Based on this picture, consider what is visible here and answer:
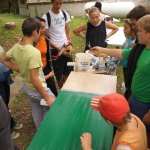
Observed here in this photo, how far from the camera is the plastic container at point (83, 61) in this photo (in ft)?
11.3

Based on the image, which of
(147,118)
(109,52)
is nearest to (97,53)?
(109,52)

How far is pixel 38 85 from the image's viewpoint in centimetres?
293

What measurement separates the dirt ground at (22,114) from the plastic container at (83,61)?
125 centimetres

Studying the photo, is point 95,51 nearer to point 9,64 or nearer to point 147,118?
point 9,64

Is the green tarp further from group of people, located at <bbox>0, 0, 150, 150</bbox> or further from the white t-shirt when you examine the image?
the white t-shirt

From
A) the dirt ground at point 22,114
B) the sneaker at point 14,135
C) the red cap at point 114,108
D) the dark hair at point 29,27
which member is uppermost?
the dark hair at point 29,27

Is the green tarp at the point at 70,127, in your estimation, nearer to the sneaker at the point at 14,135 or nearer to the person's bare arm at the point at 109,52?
the person's bare arm at the point at 109,52

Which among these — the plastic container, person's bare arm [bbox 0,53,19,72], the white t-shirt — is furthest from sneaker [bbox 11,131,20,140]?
the white t-shirt

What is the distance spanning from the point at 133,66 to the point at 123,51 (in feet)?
1.40

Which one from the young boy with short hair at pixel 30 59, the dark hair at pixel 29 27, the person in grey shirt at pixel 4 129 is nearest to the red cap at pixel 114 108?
the person in grey shirt at pixel 4 129

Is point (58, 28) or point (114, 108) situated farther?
point (58, 28)

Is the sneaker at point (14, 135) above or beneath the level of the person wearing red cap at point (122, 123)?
beneath

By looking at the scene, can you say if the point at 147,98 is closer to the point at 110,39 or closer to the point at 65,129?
the point at 65,129

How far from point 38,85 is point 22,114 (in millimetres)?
1692
